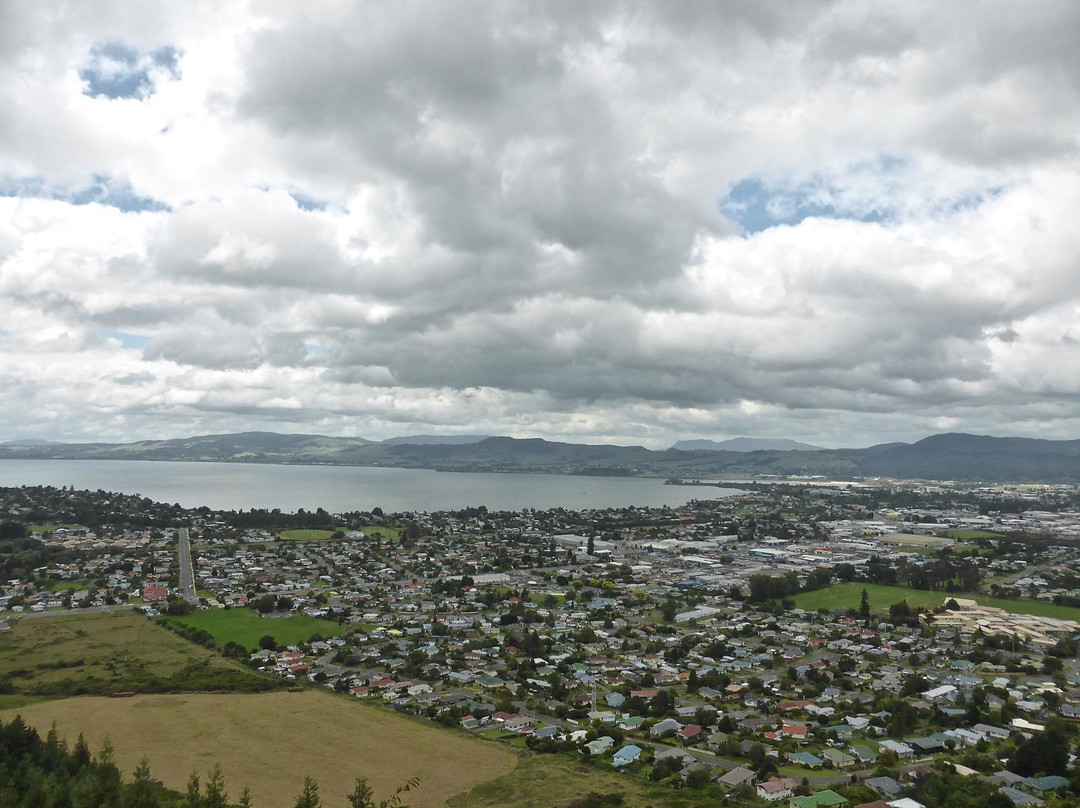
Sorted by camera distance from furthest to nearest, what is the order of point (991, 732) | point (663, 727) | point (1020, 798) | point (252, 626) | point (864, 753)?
point (252, 626) → point (663, 727) → point (991, 732) → point (864, 753) → point (1020, 798)

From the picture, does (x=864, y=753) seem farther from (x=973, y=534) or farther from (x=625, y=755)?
(x=973, y=534)

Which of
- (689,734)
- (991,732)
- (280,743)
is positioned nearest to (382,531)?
(280,743)

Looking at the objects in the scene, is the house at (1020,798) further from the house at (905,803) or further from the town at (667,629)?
the house at (905,803)

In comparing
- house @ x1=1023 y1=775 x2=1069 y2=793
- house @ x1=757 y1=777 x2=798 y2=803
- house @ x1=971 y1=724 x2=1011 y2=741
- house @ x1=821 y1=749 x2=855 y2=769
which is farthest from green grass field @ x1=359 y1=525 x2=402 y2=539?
house @ x1=1023 y1=775 x2=1069 y2=793

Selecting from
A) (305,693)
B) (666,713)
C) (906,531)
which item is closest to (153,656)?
(305,693)

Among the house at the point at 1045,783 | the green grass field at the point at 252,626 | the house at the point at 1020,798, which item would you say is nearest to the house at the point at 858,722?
the house at the point at 1045,783

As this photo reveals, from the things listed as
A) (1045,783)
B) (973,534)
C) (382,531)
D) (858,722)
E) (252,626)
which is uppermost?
(1045,783)
